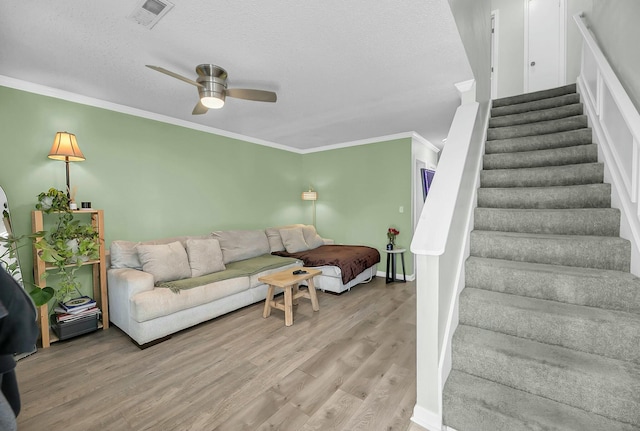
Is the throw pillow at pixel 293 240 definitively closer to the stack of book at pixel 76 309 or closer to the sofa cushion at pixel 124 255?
the sofa cushion at pixel 124 255

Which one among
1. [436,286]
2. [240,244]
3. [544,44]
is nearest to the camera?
[436,286]

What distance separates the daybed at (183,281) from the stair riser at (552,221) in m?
2.12

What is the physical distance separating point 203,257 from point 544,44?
20.1ft

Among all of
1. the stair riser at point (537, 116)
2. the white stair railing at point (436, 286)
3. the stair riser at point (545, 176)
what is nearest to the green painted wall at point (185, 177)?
the stair riser at point (537, 116)

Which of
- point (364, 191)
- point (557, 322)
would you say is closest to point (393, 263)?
point (364, 191)

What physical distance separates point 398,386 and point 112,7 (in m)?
3.14

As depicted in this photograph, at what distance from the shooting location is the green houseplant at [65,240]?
2.46m

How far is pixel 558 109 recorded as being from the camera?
2.74m

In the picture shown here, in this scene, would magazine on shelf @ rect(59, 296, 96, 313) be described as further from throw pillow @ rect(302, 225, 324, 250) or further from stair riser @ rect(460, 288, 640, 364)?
stair riser @ rect(460, 288, 640, 364)

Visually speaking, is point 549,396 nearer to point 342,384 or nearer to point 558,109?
point 342,384

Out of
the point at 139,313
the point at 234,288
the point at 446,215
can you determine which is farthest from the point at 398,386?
the point at 139,313

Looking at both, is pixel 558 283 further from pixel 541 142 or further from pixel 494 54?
pixel 494 54

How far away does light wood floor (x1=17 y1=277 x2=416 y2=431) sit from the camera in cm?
160

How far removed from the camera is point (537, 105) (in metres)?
3.02
